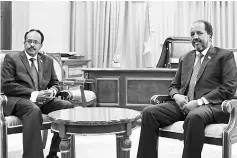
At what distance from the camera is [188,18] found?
6.87 meters

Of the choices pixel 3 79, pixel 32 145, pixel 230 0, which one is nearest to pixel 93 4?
pixel 230 0

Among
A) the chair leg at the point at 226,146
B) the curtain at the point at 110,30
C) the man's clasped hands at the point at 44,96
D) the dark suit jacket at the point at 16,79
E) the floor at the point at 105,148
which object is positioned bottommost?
the floor at the point at 105,148

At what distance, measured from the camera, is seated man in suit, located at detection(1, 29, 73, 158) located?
2748 millimetres

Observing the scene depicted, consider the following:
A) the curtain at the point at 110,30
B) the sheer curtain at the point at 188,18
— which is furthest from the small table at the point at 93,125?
the sheer curtain at the point at 188,18

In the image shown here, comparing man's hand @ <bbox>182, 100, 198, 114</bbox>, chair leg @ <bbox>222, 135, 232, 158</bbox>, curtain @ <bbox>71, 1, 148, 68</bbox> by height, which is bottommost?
chair leg @ <bbox>222, 135, 232, 158</bbox>

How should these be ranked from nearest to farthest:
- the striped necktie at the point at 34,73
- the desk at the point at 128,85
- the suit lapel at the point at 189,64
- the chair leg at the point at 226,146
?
the chair leg at the point at 226,146 → the suit lapel at the point at 189,64 → the striped necktie at the point at 34,73 → the desk at the point at 128,85

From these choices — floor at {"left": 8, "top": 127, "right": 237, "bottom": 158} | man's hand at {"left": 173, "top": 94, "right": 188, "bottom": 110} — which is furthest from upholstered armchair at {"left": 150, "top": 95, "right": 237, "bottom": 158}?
floor at {"left": 8, "top": 127, "right": 237, "bottom": 158}

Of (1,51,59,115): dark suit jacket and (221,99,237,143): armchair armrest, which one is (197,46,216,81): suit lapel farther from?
(1,51,59,115): dark suit jacket

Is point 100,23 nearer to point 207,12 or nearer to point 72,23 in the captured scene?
point 72,23

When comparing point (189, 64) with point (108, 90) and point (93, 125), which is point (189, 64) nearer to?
point (93, 125)

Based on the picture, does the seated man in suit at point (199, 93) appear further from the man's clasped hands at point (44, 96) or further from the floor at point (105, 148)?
the man's clasped hands at point (44, 96)

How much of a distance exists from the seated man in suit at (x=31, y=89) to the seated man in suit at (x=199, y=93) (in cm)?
85

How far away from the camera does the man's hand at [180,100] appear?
281 cm

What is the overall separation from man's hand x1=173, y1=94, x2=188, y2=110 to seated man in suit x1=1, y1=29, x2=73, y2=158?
1004 mm
